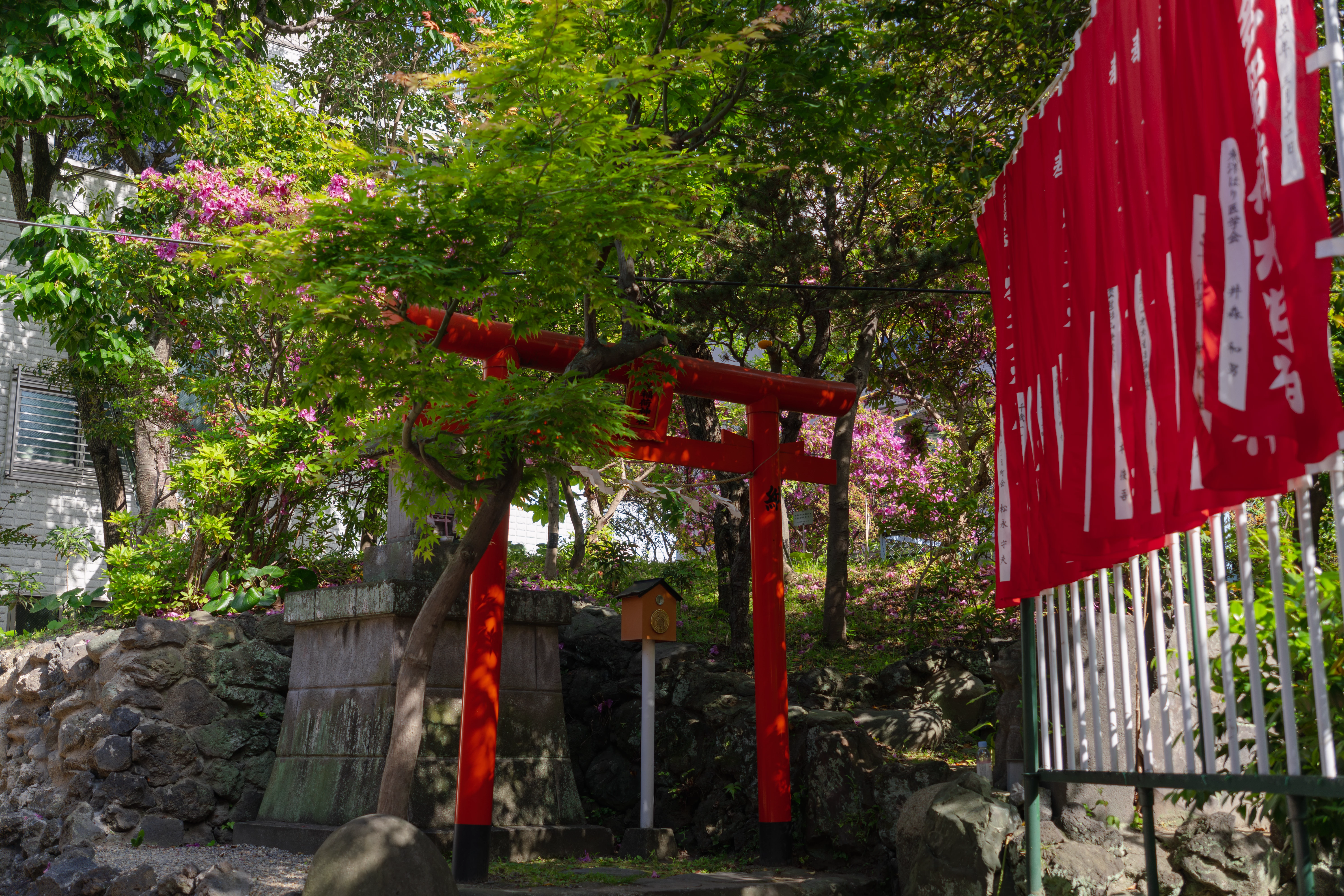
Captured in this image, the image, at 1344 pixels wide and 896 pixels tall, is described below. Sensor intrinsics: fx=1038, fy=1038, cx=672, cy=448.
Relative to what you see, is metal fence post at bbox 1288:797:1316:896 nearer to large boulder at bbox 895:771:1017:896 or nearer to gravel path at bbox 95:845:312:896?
large boulder at bbox 895:771:1017:896

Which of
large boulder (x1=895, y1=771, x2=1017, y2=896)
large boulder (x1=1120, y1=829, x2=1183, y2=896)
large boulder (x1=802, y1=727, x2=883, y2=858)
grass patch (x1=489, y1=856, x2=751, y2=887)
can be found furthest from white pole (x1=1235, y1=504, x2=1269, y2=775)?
large boulder (x1=802, y1=727, x2=883, y2=858)

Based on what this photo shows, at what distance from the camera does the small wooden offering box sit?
823 centimetres

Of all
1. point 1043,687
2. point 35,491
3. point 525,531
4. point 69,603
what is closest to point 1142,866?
point 1043,687

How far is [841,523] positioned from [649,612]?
3547mm

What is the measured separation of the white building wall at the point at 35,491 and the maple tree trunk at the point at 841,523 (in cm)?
1069

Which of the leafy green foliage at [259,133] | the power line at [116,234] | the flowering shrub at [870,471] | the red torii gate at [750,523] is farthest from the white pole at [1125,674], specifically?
the leafy green foliage at [259,133]

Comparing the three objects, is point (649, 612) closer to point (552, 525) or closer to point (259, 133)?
point (552, 525)

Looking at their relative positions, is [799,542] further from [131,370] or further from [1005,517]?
[1005,517]

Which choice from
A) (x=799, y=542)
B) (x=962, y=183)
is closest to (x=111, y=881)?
(x=962, y=183)

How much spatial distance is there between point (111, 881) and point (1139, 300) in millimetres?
6895

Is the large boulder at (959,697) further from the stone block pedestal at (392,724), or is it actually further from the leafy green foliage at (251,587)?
the leafy green foliage at (251,587)

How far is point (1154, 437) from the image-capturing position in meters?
3.35

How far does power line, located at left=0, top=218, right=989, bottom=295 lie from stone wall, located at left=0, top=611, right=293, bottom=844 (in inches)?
133

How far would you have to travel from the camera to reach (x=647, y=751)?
803cm
